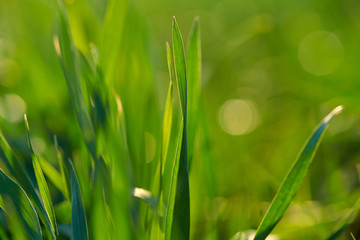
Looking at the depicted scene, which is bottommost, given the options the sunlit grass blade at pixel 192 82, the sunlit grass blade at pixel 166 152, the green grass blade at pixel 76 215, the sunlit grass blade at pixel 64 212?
the sunlit grass blade at pixel 64 212

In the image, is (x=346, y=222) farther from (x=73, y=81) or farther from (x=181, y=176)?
(x=73, y=81)

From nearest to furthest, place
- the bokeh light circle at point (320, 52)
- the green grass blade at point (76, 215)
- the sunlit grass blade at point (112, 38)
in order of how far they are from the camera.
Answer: the green grass blade at point (76, 215), the sunlit grass blade at point (112, 38), the bokeh light circle at point (320, 52)

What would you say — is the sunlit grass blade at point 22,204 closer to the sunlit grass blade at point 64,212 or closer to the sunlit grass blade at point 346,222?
the sunlit grass blade at point 64,212

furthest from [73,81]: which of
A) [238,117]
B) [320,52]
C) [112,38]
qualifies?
[320,52]

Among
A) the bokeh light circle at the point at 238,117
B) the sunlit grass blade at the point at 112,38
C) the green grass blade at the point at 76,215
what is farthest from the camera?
the bokeh light circle at the point at 238,117

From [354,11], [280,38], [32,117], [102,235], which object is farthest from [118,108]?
[354,11]

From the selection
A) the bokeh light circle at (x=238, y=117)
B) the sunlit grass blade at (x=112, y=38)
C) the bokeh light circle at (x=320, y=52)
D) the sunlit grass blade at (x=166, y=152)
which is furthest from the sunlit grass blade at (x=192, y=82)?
the bokeh light circle at (x=320, y=52)

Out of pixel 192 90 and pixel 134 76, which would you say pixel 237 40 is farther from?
pixel 192 90
